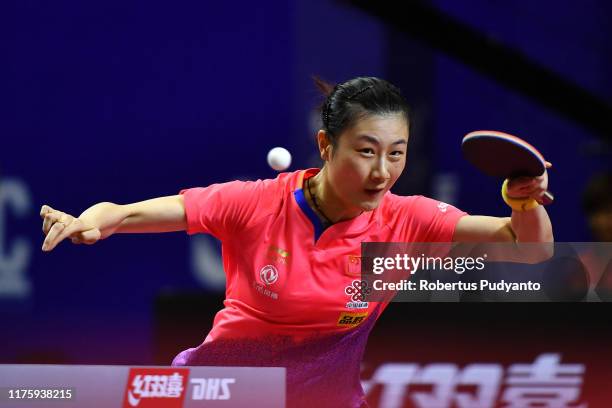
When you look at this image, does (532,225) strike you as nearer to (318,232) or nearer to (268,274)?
(318,232)

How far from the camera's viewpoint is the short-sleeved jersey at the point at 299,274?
8.77 ft

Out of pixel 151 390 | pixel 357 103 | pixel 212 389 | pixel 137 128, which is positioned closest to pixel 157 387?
pixel 151 390

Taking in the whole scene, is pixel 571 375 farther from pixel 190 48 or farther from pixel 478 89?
pixel 190 48

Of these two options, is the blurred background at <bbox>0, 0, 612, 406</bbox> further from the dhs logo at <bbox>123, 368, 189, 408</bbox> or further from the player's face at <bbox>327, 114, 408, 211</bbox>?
the dhs logo at <bbox>123, 368, 189, 408</bbox>

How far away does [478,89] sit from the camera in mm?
4898

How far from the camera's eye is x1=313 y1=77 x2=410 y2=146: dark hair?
259cm

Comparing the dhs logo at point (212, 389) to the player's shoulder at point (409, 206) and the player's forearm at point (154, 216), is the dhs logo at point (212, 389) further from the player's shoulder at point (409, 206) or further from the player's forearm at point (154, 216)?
the player's shoulder at point (409, 206)

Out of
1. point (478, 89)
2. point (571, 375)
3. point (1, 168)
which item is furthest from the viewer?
point (478, 89)

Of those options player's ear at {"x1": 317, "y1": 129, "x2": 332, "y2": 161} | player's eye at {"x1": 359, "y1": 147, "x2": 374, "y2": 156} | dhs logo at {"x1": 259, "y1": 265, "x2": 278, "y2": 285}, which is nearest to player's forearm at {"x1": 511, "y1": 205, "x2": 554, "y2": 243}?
player's eye at {"x1": 359, "y1": 147, "x2": 374, "y2": 156}

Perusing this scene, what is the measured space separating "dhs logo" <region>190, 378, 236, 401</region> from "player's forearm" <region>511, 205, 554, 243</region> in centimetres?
78

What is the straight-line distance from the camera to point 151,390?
2.20 metres

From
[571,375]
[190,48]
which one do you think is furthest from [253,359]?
[190,48]

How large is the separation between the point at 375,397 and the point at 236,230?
3.90 feet

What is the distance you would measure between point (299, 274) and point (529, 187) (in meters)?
0.63
